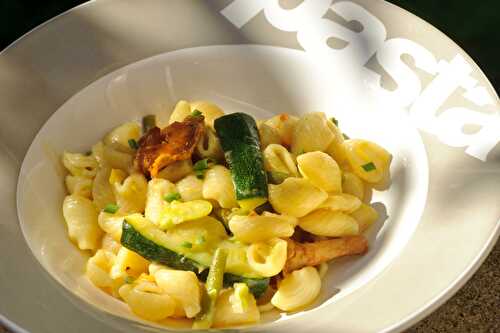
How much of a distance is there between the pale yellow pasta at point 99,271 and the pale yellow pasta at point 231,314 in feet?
0.92

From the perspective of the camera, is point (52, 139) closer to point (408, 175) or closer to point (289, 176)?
point (289, 176)

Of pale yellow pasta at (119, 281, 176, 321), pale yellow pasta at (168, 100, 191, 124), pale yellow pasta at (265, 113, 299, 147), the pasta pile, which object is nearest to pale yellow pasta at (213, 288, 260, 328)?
the pasta pile

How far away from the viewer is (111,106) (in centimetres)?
230

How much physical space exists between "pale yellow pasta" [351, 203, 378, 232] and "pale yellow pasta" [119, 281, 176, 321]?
0.53m

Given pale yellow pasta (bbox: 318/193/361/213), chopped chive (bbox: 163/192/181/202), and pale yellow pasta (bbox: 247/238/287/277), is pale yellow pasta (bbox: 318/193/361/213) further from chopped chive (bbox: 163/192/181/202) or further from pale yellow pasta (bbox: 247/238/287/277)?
chopped chive (bbox: 163/192/181/202)

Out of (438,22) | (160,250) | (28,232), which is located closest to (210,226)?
(160,250)

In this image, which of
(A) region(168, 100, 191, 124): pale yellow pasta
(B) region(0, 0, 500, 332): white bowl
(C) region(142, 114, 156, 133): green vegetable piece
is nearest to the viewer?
(B) region(0, 0, 500, 332): white bowl

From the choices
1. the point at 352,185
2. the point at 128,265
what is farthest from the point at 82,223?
the point at 352,185

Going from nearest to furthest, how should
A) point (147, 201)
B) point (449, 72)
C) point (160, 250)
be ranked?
point (160, 250) < point (147, 201) < point (449, 72)

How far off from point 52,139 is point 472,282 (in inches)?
49.5

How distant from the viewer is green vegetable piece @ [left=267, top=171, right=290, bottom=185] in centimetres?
196

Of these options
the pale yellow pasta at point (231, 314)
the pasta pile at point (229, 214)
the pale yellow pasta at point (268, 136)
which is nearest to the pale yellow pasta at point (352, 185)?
the pasta pile at point (229, 214)

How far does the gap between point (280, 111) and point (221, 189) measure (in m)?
0.55

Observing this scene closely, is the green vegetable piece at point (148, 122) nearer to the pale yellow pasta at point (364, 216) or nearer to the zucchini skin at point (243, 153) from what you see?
the zucchini skin at point (243, 153)
